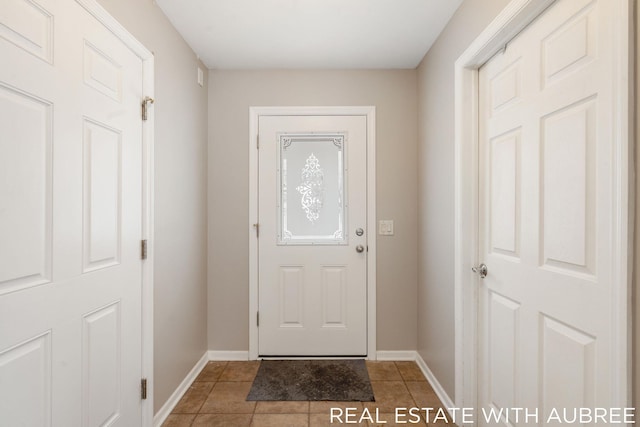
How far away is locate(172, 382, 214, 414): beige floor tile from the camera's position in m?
2.01

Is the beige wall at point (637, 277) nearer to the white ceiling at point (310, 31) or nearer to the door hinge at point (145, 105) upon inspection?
the white ceiling at point (310, 31)

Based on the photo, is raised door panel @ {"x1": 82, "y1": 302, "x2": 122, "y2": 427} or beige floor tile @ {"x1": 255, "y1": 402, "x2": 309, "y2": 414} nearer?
raised door panel @ {"x1": 82, "y1": 302, "x2": 122, "y2": 427}

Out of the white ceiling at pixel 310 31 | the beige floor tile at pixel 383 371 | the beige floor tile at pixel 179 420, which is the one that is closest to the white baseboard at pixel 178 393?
the beige floor tile at pixel 179 420

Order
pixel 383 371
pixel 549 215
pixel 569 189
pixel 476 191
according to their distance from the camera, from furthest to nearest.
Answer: pixel 383 371 → pixel 476 191 → pixel 549 215 → pixel 569 189

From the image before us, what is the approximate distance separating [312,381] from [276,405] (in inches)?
13.7

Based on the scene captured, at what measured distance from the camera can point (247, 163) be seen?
2.67m

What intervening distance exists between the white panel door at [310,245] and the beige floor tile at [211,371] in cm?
32

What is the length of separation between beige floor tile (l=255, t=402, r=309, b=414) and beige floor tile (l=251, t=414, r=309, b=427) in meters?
0.04

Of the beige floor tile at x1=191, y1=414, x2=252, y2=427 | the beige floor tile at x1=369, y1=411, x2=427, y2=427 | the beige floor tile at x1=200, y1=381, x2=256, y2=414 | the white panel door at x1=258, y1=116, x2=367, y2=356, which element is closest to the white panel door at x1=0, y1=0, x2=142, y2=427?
the beige floor tile at x1=191, y1=414, x2=252, y2=427

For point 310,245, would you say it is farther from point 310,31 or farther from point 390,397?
point 310,31

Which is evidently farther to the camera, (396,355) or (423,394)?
(396,355)

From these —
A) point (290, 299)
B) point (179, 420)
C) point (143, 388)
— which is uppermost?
point (290, 299)

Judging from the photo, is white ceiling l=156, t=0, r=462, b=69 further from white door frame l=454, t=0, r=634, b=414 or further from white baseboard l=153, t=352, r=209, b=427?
white baseboard l=153, t=352, r=209, b=427

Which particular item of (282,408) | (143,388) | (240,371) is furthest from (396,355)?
(143,388)
